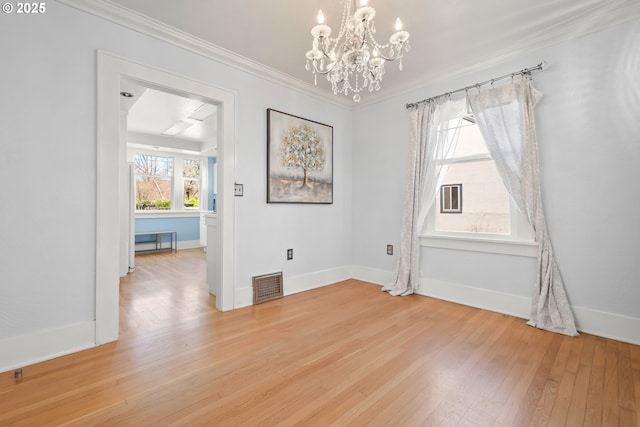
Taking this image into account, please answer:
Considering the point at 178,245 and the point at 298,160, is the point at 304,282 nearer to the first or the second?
the point at 298,160

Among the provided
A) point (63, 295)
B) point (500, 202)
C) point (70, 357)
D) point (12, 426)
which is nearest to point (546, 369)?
point (500, 202)

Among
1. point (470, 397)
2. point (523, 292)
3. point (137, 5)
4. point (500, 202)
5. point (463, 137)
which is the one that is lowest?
point (470, 397)

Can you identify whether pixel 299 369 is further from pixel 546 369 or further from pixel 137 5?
pixel 137 5

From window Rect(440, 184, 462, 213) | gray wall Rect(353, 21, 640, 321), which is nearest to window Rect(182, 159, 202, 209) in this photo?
window Rect(440, 184, 462, 213)

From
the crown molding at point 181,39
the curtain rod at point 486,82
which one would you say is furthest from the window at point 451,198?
the crown molding at point 181,39

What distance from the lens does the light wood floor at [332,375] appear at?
141cm

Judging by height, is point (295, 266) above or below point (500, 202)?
below

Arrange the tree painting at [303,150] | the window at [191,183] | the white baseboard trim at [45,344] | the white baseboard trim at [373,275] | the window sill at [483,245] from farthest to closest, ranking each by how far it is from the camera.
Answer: the window at [191,183]
the white baseboard trim at [373,275]
the tree painting at [303,150]
the window sill at [483,245]
the white baseboard trim at [45,344]

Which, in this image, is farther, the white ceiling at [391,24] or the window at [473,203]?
the window at [473,203]

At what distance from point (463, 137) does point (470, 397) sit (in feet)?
8.42

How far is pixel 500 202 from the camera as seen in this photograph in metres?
2.88

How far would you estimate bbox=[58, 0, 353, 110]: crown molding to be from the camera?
2094mm

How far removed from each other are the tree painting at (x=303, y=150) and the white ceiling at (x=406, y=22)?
32.1 inches

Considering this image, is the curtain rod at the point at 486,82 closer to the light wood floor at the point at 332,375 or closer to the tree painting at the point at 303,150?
the tree painting at the point at 303,150
